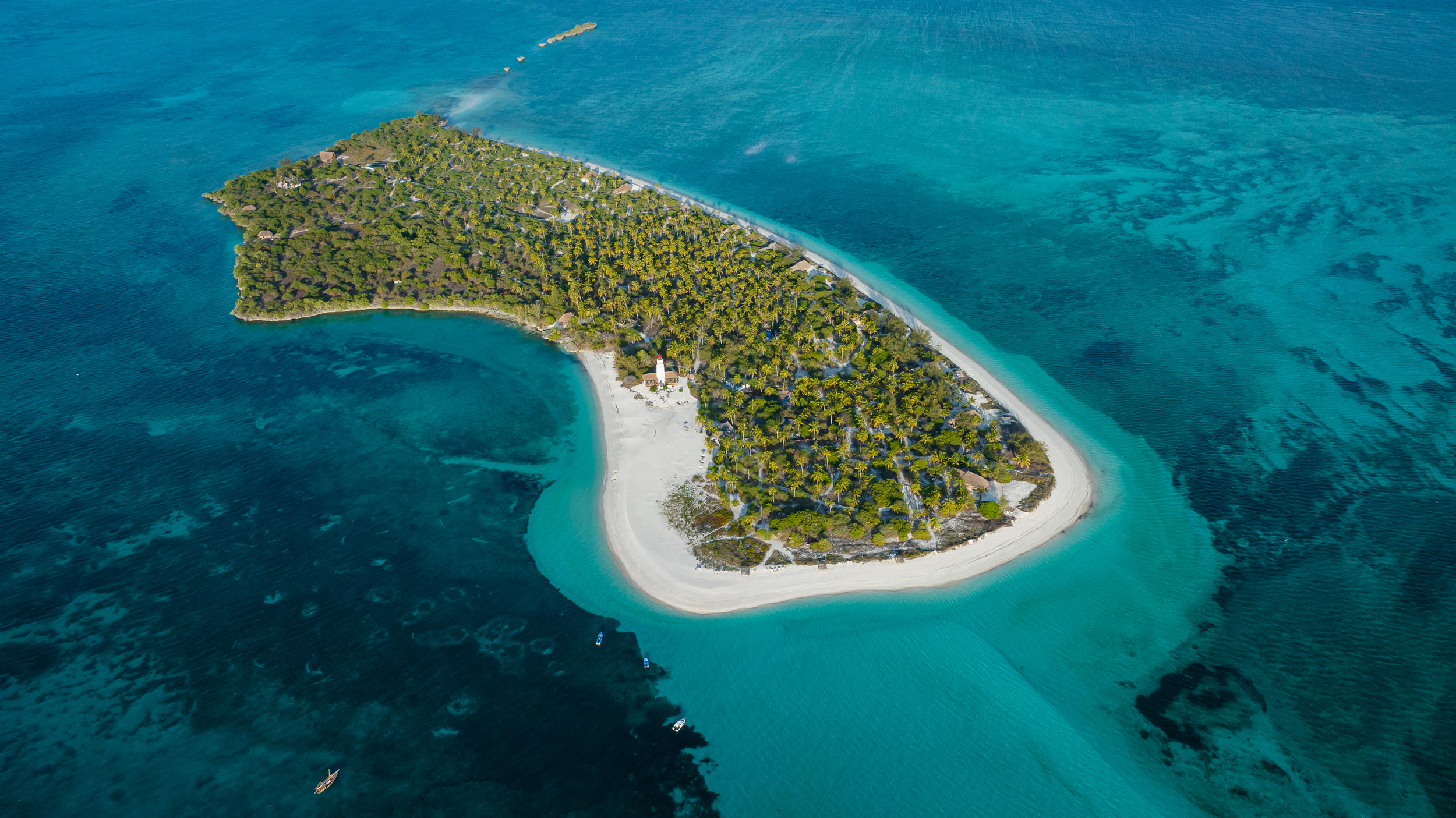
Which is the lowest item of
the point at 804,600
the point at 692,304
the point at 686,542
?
the point at 804,600

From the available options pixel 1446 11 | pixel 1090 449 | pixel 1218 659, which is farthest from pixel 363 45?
pixel 1446 11

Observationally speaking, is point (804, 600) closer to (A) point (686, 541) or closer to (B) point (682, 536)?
(A) point (686, 541)

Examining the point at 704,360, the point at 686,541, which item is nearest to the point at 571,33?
the point at 704,360

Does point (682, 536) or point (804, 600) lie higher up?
point (682, 536)

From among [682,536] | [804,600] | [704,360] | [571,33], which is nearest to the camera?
[804,600]

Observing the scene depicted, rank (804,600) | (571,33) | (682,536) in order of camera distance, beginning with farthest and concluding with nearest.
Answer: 1. (571,33)
2. (682,536)
3. (804,600)

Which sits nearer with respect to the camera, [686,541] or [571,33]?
[686,541]

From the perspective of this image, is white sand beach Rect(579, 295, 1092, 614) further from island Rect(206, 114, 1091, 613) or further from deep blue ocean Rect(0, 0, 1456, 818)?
deep blue ocean Rect(0, 0, 1456, 818)
